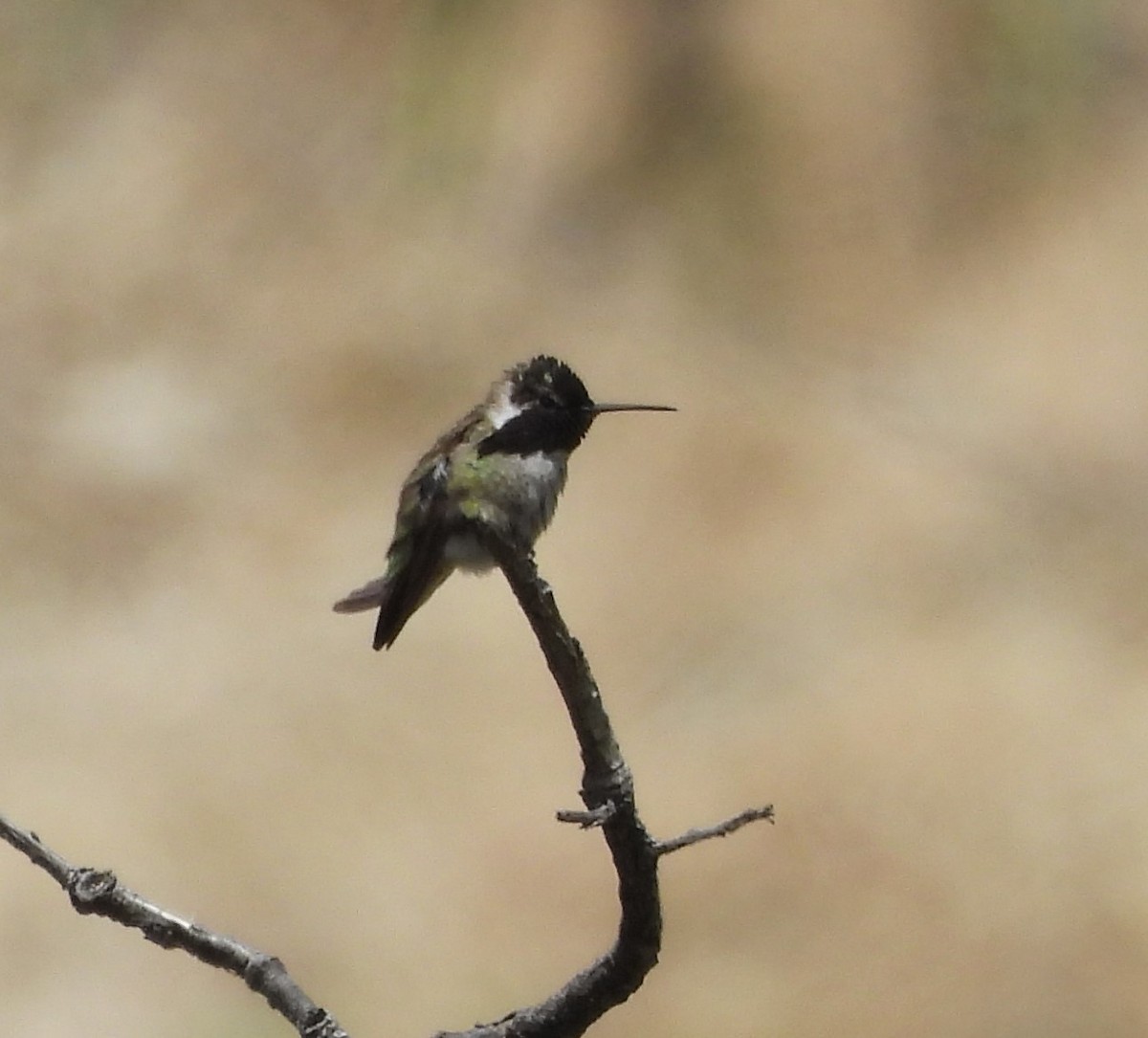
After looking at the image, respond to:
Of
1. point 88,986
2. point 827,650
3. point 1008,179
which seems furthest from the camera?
point 1008,179

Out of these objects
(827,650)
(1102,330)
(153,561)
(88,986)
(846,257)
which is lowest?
(88,986)

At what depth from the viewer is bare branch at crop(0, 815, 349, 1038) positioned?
118 centimetres

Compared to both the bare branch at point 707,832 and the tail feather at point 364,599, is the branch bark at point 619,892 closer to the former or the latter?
the bare branch at point 707,832

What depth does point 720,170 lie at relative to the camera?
350 centimetres

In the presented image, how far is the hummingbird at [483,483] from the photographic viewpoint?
1479 millimetres

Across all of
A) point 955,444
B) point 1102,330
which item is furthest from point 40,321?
point 1102,330

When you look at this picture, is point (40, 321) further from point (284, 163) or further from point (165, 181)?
point (284, 163)

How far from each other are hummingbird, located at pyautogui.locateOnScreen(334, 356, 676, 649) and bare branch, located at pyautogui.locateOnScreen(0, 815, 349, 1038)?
1.34 ft

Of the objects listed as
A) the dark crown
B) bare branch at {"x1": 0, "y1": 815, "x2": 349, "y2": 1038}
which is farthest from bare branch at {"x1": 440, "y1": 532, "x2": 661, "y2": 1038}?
the dark crown

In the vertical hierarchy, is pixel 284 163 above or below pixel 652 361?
above

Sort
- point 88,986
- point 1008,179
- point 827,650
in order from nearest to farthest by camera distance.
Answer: point 88,986, point 827,650, point 1008,179

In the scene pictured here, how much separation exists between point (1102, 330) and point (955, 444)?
1.48 feet

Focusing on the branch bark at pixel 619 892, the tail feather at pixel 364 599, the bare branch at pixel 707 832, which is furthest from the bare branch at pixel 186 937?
the tail feather at pixel 364 599

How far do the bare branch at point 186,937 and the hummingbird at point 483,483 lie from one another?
0.41 meters
